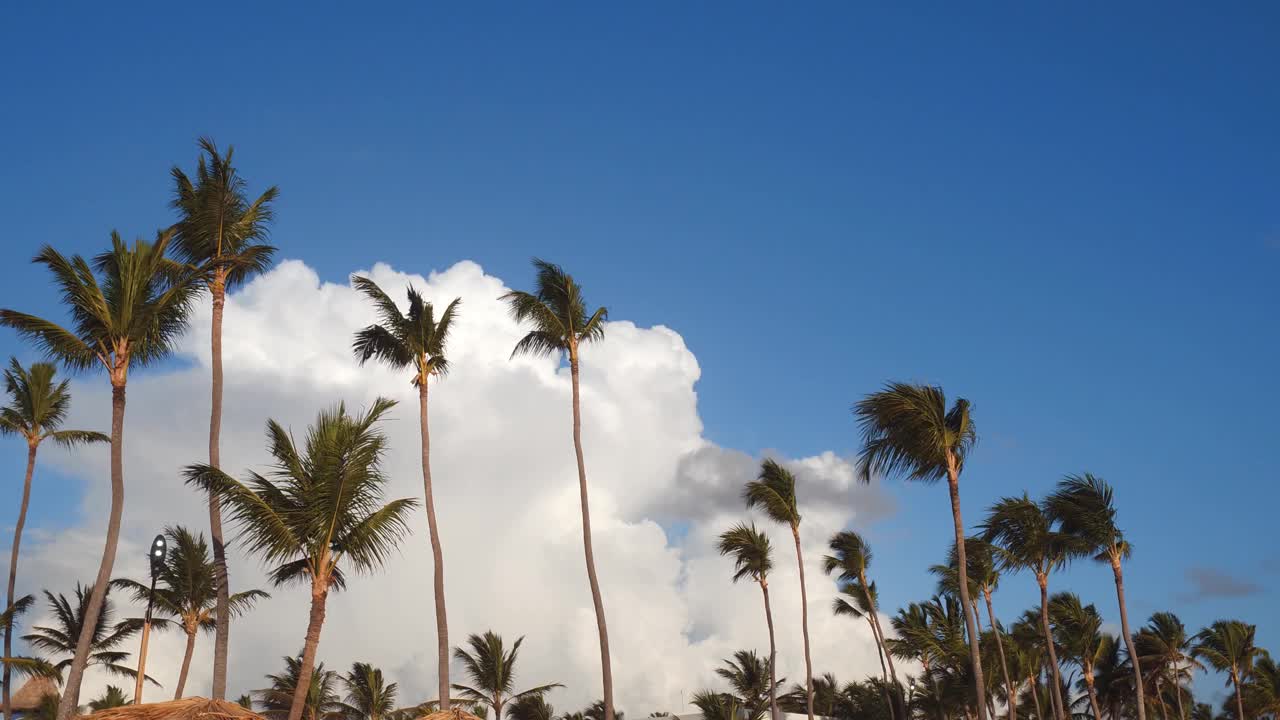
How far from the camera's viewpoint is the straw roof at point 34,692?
49938 mm

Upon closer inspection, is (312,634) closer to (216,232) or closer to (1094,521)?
(216,232)

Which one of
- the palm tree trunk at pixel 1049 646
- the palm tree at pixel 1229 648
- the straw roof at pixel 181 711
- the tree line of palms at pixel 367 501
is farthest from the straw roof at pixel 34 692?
the palm tree at pixel 1229 648

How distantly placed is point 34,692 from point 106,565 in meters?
34.5

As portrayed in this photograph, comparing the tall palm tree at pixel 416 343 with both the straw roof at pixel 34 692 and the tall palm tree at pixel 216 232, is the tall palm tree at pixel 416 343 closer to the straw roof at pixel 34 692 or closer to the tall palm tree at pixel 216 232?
the tall palm tree at pixel 216 232

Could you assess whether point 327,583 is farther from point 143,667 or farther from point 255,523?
point 143,667

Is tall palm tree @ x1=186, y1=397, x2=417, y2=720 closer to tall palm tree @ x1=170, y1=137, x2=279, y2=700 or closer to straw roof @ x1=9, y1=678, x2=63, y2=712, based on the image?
tall palm tree @ x1=170, y1=137, x2=279, y2=700

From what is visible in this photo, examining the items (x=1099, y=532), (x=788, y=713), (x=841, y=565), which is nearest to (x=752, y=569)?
(x=841, y=565)

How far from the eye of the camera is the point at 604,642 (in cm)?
3422

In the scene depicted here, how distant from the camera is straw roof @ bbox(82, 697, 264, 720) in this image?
14.5 meters

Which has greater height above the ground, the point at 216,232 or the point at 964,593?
the point at 216,232

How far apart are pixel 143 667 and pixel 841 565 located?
42.1 meters

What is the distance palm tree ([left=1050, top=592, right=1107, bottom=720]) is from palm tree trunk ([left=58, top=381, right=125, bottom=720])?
49.3 metres

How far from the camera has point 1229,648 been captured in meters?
60.8

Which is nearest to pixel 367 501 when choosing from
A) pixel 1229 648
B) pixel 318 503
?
pixel 318 503
